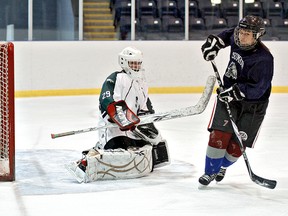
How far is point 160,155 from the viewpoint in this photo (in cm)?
450

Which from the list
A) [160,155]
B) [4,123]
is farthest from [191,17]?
[4,123]

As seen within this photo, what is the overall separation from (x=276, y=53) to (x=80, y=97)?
306 cm

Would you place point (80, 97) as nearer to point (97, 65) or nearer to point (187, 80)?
point (97, 65)

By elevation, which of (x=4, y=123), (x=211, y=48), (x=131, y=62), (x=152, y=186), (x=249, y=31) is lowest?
(x=152, y=186)

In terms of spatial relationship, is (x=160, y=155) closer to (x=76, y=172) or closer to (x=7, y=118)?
(x=76, y=172)

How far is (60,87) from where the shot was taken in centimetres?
1016

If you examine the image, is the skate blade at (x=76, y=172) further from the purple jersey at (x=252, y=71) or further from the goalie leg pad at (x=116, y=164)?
the purple jersey at (x=252, y=71)

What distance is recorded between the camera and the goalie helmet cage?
4.11 meters

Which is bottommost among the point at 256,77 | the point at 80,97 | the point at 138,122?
the point at 80,97

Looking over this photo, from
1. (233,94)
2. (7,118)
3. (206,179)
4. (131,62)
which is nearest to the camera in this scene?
(233,94)

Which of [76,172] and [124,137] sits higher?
[124,137]

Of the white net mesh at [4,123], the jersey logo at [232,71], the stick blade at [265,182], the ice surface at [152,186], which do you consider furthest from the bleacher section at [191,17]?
the stick blade at [265,182]

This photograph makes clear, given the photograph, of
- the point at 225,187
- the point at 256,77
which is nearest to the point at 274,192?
the point at 225,187

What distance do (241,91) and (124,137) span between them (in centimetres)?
86
